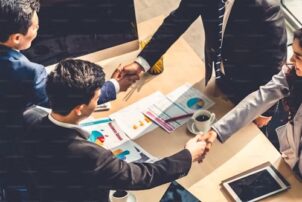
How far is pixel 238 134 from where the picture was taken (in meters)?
2.06

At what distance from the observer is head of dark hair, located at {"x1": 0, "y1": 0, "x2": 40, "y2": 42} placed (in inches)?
71.6

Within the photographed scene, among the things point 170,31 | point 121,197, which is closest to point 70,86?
point 121,197

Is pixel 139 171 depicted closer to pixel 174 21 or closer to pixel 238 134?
pixel 238 134

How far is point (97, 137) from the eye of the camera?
2.10 m

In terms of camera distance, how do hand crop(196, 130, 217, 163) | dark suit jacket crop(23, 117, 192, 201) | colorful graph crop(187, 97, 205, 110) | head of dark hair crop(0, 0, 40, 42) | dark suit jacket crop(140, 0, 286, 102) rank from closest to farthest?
dark suit jacket crop(23, 117, 192, 201) → head of dark hair crop(0, 0, 40, 42) → hand crop(196, 130, 217, 163) → dark suit jacket crop(140, 0, 286, 102) → colorful graph crop(187, 97, 205, 110)

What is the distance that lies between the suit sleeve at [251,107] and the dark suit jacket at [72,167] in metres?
0.41

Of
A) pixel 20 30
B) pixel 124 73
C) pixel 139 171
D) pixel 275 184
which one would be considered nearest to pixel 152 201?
pixel 139 171

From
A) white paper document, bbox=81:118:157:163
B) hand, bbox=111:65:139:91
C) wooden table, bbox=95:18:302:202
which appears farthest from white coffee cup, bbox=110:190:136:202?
hand, bbox=111:65:139:91

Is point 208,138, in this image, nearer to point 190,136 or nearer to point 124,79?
point 190,136

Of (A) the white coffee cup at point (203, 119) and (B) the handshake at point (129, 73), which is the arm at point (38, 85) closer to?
(B) the handshake at point (129, 73)

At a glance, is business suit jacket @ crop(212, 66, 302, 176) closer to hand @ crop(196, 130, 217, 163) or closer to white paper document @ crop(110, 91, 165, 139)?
hand @ crop(196, 130, 217, 163)

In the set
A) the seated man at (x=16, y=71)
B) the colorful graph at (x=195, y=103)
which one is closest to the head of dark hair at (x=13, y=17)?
the seated man at (x=16, y=71)

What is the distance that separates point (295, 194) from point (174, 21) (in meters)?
0.88

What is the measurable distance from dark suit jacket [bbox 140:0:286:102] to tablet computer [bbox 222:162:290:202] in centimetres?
45
